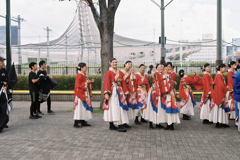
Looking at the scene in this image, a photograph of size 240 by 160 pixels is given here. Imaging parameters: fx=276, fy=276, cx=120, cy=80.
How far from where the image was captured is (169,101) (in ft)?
23.3

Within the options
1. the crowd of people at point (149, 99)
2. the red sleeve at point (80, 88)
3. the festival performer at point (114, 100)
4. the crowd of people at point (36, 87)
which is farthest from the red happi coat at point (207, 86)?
the crowd of people at point (36, 87)

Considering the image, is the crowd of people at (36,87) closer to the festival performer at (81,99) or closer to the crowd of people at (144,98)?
the crowd of people at (144,98)

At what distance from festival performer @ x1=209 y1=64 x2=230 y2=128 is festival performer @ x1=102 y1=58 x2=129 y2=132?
245cm

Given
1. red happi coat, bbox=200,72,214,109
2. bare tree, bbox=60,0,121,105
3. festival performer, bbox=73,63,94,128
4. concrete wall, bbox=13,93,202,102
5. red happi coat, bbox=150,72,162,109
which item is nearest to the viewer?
red happi coat, bbox=150,72,162,109

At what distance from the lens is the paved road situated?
5.04m

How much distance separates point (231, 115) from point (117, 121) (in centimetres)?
378

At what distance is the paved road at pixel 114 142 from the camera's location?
5.04m

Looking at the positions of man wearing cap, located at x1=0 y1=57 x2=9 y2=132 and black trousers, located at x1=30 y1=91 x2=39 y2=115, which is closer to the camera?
man wearing cap, located at x1=0 y1=57 x2=9 y2=132

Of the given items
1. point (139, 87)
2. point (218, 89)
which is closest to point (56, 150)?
point (139, 87)

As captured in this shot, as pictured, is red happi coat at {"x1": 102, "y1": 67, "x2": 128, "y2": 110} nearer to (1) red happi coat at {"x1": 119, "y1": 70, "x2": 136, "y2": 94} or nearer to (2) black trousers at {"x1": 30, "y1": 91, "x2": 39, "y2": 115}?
(1) red happi coat at {"x1": 119, "y1": 70, "x2": 136, "y2": 94}

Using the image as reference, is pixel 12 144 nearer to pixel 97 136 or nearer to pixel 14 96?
pixel 97 136

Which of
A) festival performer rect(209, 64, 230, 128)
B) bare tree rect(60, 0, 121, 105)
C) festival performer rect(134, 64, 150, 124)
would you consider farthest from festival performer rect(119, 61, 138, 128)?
bare tree rect(60, 0, 121, 105)

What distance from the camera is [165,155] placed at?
500 cm

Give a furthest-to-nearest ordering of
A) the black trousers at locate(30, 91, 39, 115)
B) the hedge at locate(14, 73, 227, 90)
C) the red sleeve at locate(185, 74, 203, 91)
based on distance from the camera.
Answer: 1. the hedge at locate(14, 73, 227, 90)
2. the black trousers at locate(30, 91, 39, 115)
3. the red sleeve at locate(185, 74, 203, 91)
